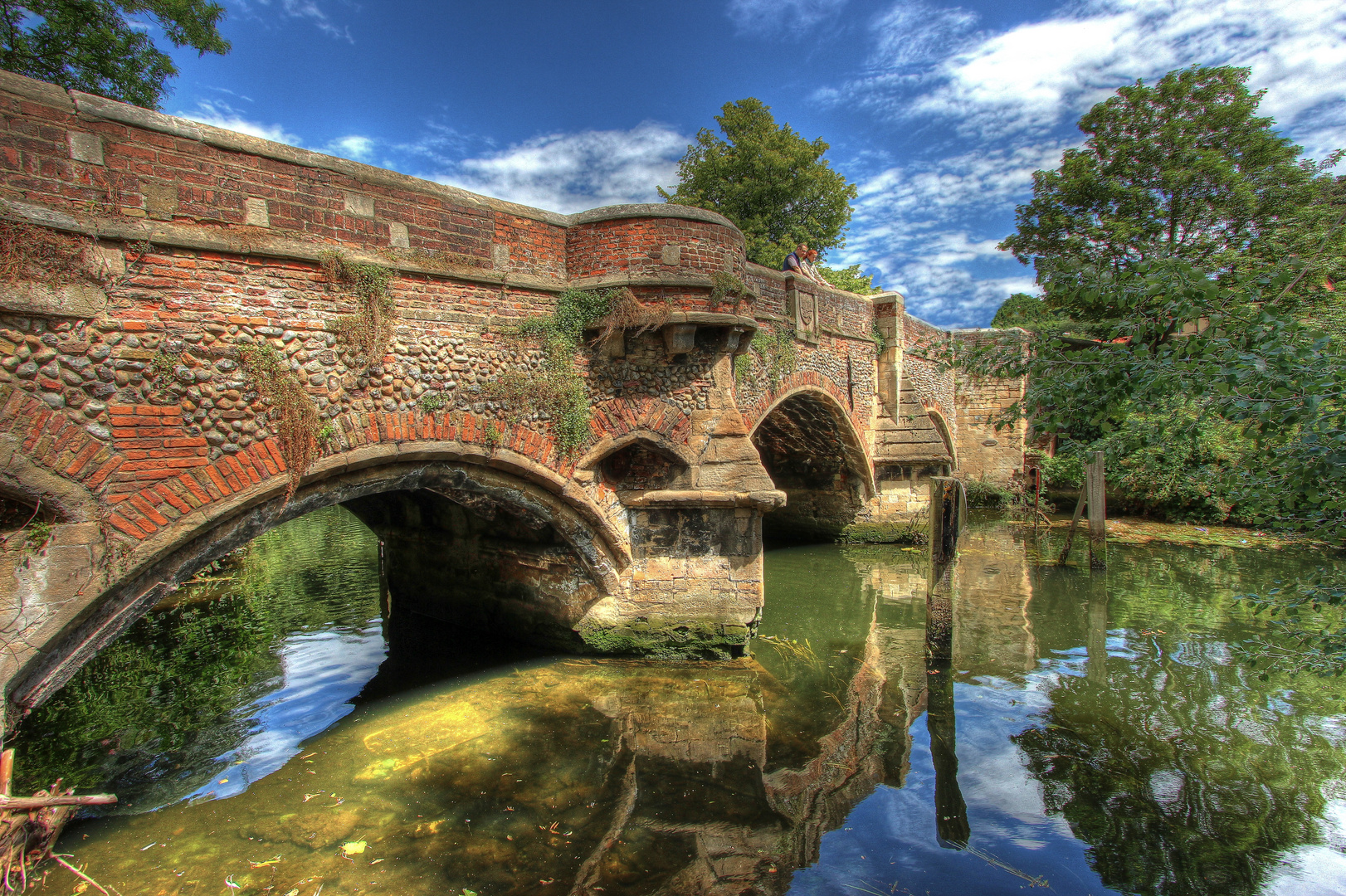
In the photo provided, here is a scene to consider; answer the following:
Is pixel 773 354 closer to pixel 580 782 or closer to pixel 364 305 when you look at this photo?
pixel 364 305

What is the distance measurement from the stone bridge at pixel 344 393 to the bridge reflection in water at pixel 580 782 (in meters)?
1.03

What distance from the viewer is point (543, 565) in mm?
7832

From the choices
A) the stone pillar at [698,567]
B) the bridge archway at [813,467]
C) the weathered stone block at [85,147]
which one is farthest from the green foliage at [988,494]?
the weathered stone block at [85,147]

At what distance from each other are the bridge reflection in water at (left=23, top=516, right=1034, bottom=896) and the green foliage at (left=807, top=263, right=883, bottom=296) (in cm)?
1758

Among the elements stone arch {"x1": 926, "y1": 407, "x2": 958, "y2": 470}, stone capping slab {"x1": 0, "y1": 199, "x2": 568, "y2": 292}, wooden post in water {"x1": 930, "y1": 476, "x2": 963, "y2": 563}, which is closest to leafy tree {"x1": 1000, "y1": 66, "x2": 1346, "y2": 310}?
stone arch {"x1": 926, "y1": 407, "x2": 958, "y2": 470}

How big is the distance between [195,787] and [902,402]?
1393cm

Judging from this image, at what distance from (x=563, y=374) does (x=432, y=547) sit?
3831 millimetres

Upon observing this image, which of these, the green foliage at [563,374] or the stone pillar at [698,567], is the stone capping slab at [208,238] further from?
the stone pillar at [698,567]

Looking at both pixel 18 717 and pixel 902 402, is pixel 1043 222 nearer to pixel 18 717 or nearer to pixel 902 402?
pixel 902 402

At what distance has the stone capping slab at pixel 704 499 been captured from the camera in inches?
289

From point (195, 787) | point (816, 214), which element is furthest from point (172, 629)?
point (816, 214)

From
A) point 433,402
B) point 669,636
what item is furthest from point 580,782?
point 433,402

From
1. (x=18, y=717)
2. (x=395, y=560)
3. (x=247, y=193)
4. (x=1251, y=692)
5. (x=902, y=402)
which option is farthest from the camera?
(x=902, y=402)

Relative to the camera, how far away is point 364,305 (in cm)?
550
